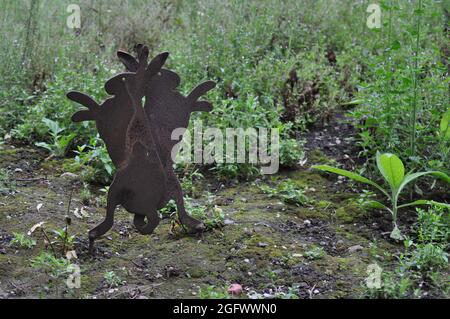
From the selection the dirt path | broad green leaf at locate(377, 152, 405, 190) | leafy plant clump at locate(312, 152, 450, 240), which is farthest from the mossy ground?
broad green leaf at locate(377, 152, 405, 190)

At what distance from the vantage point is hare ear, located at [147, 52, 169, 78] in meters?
3.27

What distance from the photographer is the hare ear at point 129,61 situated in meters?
3.38

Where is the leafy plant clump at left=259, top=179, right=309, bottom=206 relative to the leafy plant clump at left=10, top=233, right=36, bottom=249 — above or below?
above

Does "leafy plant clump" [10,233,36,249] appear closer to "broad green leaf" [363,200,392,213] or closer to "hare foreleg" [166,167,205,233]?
"hare foreleg" [166,167,205,233]

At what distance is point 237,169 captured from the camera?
4480mm

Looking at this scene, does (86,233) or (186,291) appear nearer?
(186,291)

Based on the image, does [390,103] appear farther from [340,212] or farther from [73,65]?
[73,65]

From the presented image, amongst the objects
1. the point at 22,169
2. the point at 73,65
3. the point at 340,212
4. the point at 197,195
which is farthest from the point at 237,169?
Result: the point at 73,65

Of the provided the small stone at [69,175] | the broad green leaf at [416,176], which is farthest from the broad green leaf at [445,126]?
the small stone at [69,175]

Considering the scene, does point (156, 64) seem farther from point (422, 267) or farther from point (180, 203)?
point (422, 267)

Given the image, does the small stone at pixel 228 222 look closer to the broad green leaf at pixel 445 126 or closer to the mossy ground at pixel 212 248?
the mossy ground at pixel 212 248

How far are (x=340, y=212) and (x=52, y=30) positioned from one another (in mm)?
3216

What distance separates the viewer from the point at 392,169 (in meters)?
3.92

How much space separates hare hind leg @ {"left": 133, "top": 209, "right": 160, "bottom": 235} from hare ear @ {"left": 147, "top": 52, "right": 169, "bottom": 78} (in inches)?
27.1
